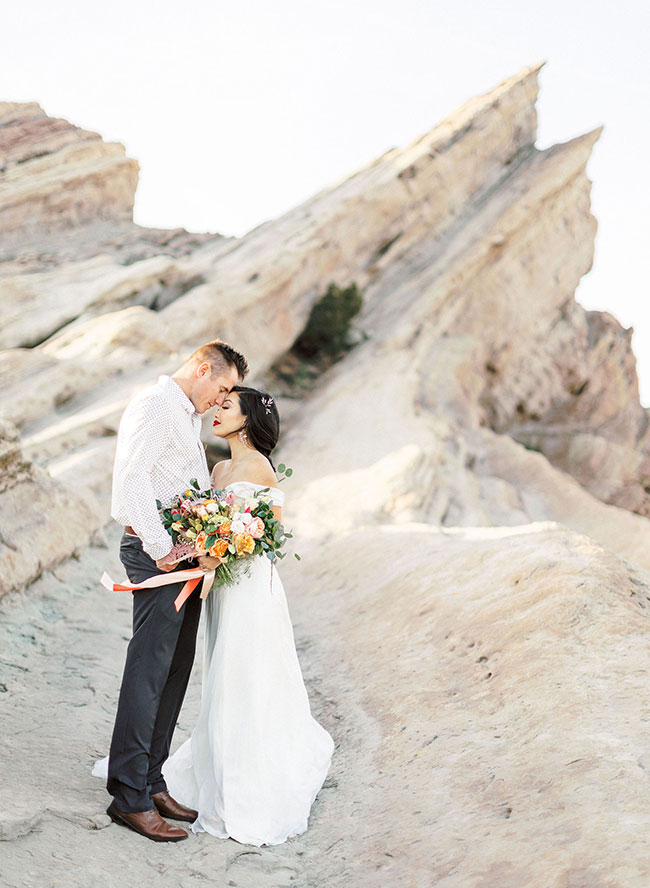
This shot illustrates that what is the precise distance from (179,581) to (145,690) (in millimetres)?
573

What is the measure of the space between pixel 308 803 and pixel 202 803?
607mm

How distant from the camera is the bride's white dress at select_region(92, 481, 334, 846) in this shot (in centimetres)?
430

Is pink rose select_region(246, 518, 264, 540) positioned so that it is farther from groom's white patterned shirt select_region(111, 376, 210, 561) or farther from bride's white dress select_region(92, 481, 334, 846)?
groom's white patterned shirt select_region(111, 376, 210, 561)

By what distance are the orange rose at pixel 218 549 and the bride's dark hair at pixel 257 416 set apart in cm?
70

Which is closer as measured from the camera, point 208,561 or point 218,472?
Result: point 208,561

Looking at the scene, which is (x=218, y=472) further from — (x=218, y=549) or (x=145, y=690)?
(x=145, y=690)

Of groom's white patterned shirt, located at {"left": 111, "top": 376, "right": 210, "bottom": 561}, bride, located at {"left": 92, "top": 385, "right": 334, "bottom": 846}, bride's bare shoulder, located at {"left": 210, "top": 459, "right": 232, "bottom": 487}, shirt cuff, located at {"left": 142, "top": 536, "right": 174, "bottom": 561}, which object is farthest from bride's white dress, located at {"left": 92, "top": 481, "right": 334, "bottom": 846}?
shirt cuff, located at {"left": 142, "top": 536, "right": 174, "bottom": 561}

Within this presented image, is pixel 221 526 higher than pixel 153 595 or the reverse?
higher

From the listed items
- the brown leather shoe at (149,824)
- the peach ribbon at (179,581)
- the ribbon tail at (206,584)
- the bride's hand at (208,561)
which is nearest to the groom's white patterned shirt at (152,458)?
the peach ribbon at (179,581)

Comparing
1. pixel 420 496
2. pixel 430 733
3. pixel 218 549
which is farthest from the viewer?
pixel 420 496

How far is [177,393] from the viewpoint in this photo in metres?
4.16

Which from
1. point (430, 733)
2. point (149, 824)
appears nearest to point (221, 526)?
point (149, 824)

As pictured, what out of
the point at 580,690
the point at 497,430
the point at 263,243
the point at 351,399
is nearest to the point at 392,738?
the point at 580,690

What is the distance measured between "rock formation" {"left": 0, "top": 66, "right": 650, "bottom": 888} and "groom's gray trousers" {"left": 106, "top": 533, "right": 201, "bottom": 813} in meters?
0.26
